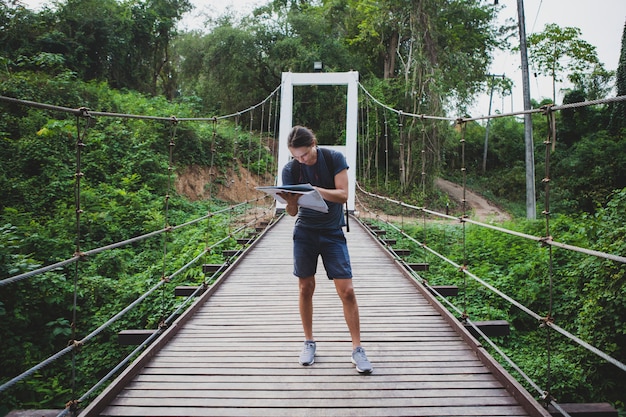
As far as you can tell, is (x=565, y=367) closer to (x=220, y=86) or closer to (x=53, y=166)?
(x=53, y=166)

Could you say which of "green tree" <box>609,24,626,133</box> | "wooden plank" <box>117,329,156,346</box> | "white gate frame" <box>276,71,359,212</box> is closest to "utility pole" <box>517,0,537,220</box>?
"green tree" <box>609,24,626,133</box>

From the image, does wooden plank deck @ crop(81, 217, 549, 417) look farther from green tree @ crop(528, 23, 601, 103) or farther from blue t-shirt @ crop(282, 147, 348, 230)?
green tree @ crop(528, 23, 601, 103)

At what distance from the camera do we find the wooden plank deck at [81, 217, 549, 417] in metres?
1.49

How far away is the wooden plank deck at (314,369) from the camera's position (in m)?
1.49

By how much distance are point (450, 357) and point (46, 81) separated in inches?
315

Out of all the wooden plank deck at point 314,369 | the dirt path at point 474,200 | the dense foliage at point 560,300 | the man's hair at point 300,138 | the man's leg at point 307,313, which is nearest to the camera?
the wooden plank deck at point 314,369

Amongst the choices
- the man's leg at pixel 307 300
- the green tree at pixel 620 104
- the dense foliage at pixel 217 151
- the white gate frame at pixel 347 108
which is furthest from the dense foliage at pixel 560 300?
the green tree at pixel 620 104

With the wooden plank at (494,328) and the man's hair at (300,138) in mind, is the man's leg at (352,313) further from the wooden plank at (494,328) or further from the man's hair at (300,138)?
the wooden plank at (494,328)

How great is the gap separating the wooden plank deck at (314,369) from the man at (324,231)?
146mm

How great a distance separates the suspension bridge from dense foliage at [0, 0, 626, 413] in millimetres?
931

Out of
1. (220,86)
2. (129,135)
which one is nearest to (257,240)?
(129,135)

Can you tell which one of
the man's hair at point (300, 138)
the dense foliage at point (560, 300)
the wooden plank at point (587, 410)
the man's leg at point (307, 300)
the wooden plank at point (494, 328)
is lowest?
the dense foliage at point (560, 300)

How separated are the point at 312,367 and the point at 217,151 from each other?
948cm

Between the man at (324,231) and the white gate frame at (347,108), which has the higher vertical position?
the white gate frame at (347,108)
